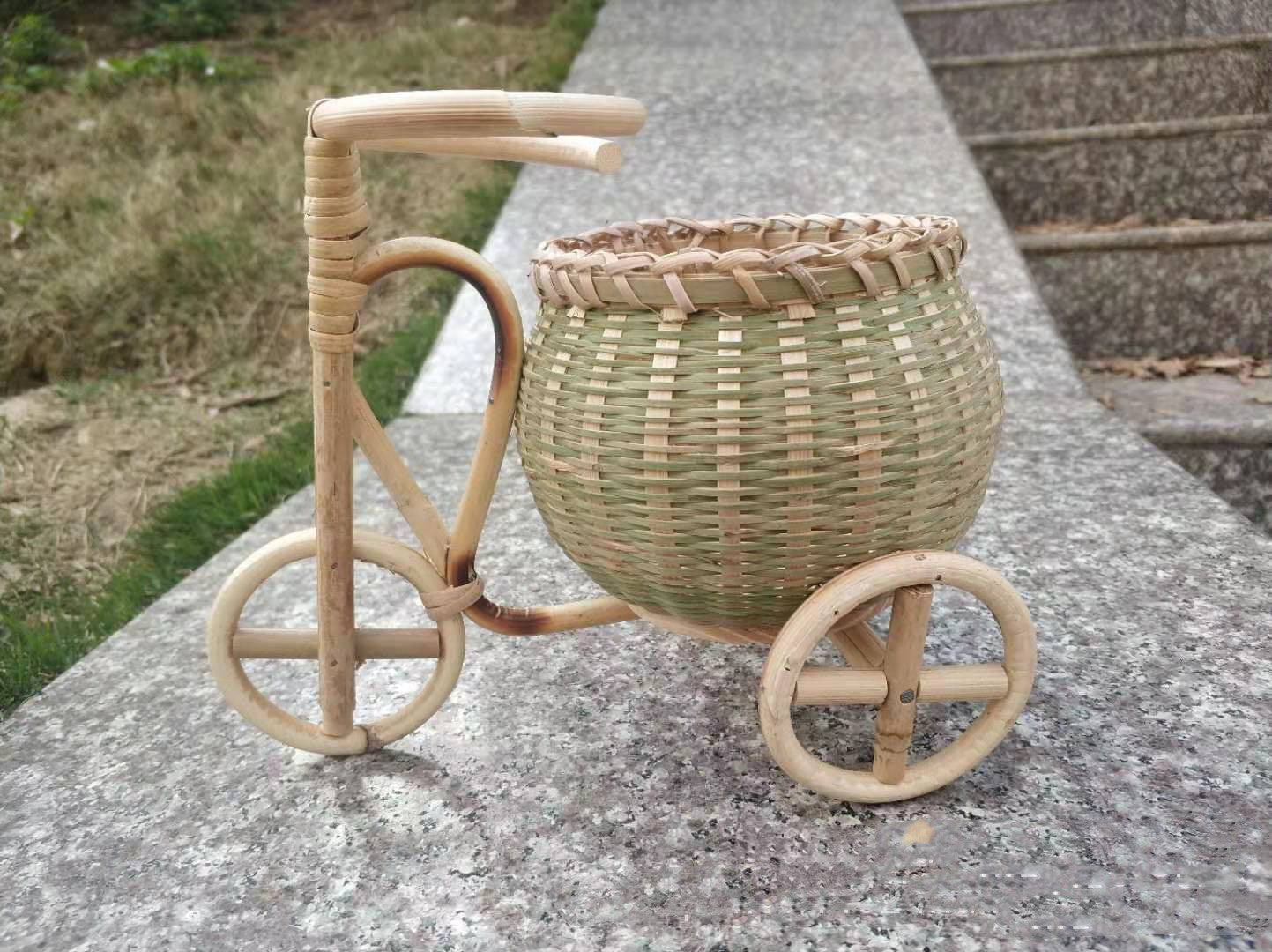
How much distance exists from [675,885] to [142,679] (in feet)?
3.33

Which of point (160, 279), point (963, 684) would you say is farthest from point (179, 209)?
point (963, 684)

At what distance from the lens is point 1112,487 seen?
2.28 metres

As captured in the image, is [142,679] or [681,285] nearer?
[681,285]

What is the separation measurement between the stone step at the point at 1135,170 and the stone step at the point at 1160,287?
38 centimetres

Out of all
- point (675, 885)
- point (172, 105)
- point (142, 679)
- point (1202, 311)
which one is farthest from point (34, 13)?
point (675, 885)

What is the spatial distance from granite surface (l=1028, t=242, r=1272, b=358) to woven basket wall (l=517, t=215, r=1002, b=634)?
2.15 meters

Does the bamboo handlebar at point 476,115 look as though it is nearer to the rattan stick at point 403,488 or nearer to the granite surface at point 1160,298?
the rattan stick at point 403,488

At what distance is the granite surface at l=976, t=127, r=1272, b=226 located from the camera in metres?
3.45

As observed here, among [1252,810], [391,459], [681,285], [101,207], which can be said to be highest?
[681,285]

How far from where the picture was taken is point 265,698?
147 cm

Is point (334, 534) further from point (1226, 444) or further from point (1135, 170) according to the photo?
point (1135, 170)

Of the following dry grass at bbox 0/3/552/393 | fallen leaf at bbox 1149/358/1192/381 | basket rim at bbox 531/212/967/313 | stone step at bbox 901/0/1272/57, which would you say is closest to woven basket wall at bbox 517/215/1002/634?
basket rim at bbox 531/212/967/313

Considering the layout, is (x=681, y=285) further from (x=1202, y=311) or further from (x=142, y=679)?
(x=1202, y=311)

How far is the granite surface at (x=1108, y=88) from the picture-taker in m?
3.51
